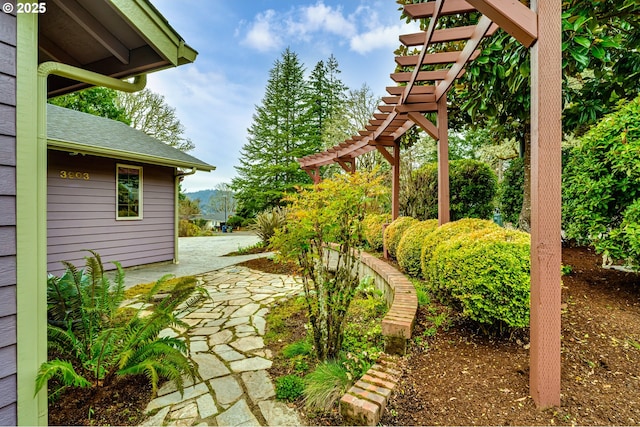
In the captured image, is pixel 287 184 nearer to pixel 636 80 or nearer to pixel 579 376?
pixel 636 80

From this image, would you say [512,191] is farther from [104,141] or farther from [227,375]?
[104,141]

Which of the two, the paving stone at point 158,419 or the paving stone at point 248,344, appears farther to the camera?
the paving stone at point 248,344

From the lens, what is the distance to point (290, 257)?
7.22ft

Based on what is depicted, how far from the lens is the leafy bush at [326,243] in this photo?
84.3 inches

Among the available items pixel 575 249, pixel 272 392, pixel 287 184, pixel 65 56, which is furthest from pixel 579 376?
pixel 287 184

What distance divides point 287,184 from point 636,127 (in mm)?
16489

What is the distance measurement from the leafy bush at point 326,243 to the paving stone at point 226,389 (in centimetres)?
64

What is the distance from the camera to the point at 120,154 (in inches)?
217

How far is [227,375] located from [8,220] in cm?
170

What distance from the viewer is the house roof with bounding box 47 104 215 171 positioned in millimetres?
5012

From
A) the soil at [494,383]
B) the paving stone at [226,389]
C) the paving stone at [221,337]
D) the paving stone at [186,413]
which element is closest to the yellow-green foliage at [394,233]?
the soil at [494,383]

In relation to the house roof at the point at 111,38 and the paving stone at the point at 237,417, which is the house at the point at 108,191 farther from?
the paving stone at the point at 237,417

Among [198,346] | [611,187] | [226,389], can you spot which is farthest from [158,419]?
[611,187]

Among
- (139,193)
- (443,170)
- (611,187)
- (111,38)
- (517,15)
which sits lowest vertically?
(611,187)
